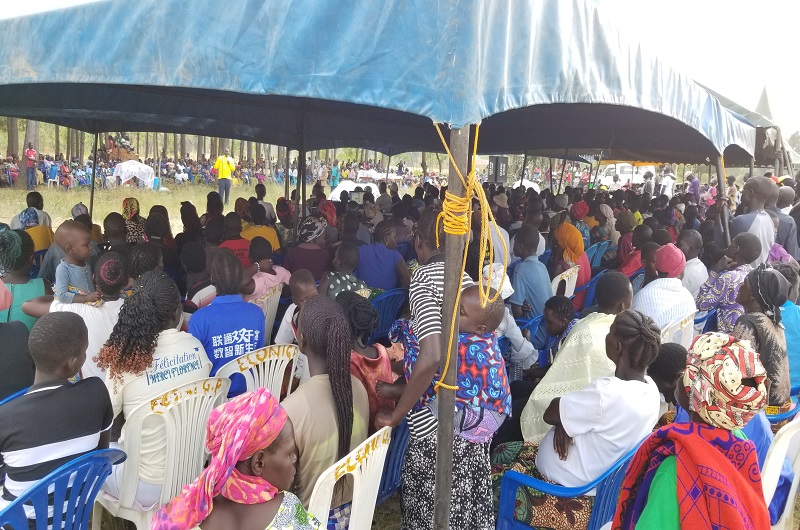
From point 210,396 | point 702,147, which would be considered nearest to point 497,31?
point 210,396

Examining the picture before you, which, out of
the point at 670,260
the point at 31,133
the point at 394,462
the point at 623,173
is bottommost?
the point at 394,462

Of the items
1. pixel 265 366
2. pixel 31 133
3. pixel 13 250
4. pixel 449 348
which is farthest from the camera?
pixel 31 133

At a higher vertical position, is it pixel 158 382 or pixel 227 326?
pixel 227 326

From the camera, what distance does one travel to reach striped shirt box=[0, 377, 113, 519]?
6.42 ft

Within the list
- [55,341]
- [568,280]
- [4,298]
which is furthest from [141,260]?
[568,280]

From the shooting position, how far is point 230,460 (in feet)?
4.58

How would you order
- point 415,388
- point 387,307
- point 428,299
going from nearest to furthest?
1. point 415,388
2. point 428,299
3. point 387,307

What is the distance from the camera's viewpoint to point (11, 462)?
6.47 feet

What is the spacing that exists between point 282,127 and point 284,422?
7.55 metres

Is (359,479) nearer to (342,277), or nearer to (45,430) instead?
(45,430)

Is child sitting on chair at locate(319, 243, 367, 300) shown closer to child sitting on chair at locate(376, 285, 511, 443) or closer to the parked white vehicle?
child sitting on chair at locate(376, 285, 511, 443)

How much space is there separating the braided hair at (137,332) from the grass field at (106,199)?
12.0 meters

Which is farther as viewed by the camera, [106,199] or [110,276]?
[106,199]

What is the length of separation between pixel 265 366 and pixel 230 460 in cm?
154
